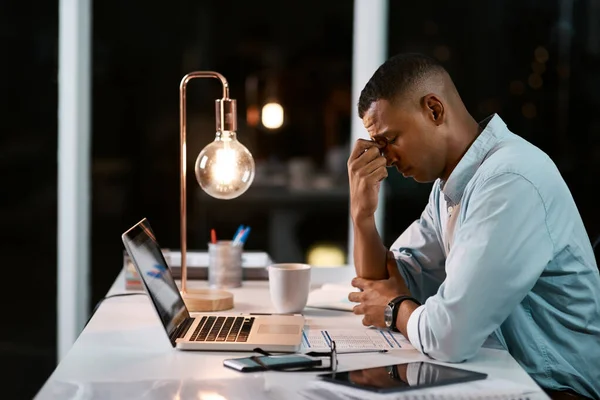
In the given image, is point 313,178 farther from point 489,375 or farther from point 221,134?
point 489,375

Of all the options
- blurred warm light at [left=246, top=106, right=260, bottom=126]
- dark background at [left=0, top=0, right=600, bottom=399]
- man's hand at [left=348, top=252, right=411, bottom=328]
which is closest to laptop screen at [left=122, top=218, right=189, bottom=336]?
man's hand at [left=348, top=252, right=411, bottom=328]

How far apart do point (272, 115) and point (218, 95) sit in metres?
0.39

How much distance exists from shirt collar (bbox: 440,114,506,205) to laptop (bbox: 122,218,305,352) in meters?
0.43

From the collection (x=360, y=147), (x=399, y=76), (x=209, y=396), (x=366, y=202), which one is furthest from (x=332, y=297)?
(x=209, y=396)

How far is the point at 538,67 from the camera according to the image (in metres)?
4.81

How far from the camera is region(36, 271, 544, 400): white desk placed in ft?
4.37

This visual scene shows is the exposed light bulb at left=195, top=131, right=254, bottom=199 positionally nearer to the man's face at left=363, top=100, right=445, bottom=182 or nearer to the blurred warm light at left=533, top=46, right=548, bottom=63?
the man's face at left=363, top=100, right=445, bottom=182

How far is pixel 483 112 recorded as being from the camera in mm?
4785

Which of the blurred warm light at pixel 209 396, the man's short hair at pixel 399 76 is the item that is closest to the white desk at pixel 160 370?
the blurred warm light at pixel 209 396

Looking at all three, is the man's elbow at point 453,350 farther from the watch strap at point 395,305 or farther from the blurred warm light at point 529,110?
the blurred warm light at point 529,110

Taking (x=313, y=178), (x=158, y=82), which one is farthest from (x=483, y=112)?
(x=158, y=82)

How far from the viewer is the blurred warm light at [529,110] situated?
4871 millimetres
